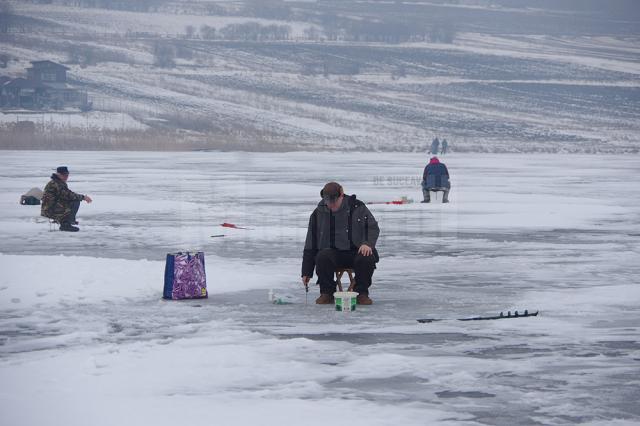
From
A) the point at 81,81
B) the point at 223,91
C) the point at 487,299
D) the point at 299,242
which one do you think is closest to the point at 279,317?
the point at 487,299

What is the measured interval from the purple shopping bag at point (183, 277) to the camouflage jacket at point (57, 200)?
9.13 metres

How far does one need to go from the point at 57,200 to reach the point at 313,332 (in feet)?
39.5

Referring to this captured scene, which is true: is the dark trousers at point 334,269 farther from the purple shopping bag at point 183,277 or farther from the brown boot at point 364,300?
the purple shopping bag at point 183,277

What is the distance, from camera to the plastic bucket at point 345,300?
13.0 metres

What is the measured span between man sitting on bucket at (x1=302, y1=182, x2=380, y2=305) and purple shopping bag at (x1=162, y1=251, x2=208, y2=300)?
3.85ft

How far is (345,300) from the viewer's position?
42.9 feet

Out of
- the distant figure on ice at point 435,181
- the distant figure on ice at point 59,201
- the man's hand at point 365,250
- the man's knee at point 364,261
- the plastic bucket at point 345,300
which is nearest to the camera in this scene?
Result: the plastic bucket at point 345,300

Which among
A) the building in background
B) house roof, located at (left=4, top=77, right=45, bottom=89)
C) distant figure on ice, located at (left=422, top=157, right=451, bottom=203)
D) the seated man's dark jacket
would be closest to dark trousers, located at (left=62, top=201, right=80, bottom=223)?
the seated man's dark jacket

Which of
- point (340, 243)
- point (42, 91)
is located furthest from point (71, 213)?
point (42, 91)

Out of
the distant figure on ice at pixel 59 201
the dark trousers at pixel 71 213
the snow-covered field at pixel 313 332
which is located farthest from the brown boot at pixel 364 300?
the dark trousers at pixel 71 213

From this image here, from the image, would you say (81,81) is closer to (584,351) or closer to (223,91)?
(223,91)

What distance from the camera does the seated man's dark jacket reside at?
13750 mm

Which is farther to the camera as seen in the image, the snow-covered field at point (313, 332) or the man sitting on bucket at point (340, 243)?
the man sitting on bucket at point (340, 243)

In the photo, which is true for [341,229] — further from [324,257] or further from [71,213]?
[71,213]
